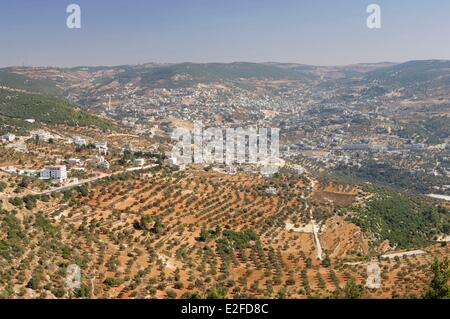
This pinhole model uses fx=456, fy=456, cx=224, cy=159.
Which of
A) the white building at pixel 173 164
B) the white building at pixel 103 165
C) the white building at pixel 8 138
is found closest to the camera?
the white building at pixel 103 165

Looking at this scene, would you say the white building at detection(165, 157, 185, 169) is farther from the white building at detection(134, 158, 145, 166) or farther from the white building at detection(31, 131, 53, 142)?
the white building at detection(31, 131, 53, 142)

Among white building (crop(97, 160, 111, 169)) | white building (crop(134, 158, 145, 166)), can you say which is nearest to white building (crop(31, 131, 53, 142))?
white building (crop(97, 160, 111, 169))

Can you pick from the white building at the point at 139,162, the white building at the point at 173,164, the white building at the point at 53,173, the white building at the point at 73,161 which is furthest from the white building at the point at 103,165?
the white building at the point at 173,164

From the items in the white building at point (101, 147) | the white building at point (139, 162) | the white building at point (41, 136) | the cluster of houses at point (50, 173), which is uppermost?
the white building at point (41, 136)

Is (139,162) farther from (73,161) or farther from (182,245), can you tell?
(182,245)

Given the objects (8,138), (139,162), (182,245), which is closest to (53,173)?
(139,162)

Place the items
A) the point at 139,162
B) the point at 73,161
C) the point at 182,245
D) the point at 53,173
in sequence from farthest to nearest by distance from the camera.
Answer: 1. the point at 139,162
2. the point at 73,161
3. the point at 53,173
4. the point at 182,245

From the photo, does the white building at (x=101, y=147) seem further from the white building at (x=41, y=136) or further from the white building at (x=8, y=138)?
the white building at (x=8, y=138)

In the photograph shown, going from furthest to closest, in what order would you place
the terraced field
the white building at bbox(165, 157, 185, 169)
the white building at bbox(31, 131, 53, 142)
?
1. the white building at bbox(31, 131, 53, 142)
2. the white building at bbox(165, 157, 185, 169)
3. the terraced field

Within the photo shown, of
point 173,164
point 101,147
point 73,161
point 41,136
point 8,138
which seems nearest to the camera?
point 73,161

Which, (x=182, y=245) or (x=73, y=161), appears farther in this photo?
(x=73, y=161)
